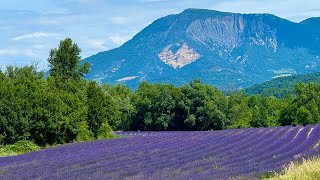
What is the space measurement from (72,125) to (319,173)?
33847 mm

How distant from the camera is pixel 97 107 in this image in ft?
161

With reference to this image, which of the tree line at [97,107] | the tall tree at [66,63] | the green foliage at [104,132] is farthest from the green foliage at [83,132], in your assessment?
the tall tree at [66,63]

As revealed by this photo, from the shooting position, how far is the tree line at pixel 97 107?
39594 millimetres

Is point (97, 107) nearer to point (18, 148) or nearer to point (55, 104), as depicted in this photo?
point (55, 104)

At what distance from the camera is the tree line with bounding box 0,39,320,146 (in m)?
39.6

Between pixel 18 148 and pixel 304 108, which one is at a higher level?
pixel 18 148

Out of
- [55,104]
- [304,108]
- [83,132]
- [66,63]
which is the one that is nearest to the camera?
[55,104]

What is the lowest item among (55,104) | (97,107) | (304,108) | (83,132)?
(304,108)

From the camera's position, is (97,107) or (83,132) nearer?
(83,132)

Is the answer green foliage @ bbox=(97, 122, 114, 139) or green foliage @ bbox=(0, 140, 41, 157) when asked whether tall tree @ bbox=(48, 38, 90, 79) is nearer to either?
green foliage @ bbox=(97, 122, 114, 139)

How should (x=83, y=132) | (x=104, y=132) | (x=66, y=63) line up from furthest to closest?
(x=66, y=63)
(x=104, y=132)
(x=83, y=132)

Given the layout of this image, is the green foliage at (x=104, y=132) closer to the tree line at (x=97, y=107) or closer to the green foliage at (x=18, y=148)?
the tree line at (x=97, y=107)

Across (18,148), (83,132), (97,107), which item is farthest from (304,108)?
(18,148)

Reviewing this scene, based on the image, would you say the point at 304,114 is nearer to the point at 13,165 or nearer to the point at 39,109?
the point at 39,109
